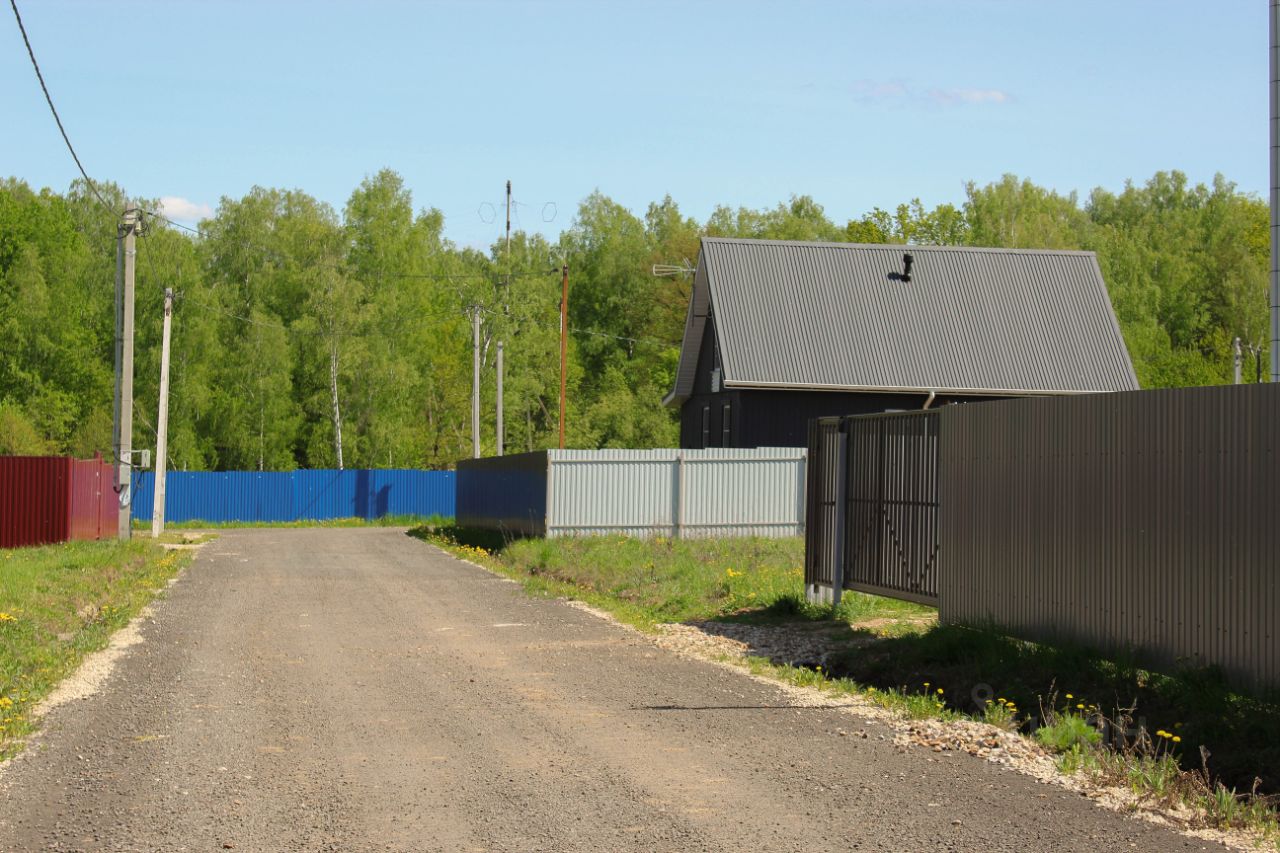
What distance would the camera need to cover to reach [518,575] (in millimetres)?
21938

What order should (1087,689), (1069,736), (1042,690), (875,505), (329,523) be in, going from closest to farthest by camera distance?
(1069,736) < (1087,689) < (1042,690) < (875,505) < (329,523)

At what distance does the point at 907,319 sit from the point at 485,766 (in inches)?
1056

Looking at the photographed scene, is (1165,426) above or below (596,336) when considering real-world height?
A: below

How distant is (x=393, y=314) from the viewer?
59.9 metres

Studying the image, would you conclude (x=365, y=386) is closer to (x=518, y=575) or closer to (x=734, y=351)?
(x=734, y=351)

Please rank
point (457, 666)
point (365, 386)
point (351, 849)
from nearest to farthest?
point (351, 849), point (457, 666), point (365, 386)

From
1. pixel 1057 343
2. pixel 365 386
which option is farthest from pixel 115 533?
pixel 365 386

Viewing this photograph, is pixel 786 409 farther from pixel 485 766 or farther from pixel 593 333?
pixel 593 333

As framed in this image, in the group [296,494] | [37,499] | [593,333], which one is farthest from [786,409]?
[593,333]

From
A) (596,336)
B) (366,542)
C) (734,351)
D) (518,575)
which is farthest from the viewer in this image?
(596,336)

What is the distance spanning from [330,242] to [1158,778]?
55084 millimetres

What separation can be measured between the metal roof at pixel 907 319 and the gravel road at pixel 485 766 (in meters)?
19.4

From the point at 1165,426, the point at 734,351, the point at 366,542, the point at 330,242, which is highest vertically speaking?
the point at 330,242

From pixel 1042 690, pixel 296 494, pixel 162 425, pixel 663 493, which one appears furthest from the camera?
pixel 296 494
